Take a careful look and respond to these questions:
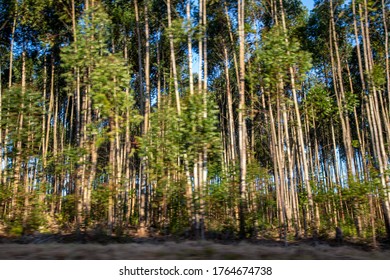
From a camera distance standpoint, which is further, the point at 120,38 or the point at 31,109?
the point at 120,38

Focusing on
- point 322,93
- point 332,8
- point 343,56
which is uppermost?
point 332,8

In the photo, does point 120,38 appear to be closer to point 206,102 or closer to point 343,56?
point 206,102

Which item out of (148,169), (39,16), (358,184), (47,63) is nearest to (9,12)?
(39,16)

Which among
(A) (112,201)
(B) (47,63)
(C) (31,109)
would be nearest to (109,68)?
(C) (31,109)

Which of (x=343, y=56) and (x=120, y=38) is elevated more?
(x=120, y=38)

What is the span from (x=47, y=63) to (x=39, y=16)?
234 inches

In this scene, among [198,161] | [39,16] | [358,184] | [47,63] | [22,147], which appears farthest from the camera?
[47,63]

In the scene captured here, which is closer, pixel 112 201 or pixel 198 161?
pixel 198 161

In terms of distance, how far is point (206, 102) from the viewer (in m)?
10.6

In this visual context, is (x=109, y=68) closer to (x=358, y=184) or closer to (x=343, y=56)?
(x=358, y=184)

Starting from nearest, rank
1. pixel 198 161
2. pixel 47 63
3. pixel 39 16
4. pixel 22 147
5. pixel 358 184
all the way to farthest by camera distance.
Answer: pixel 22 147 → pixel 198 161 → pixel 358 184 → pixel 39 16 → pixel 47 63

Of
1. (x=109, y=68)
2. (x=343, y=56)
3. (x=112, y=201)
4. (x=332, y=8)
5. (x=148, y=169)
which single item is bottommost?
(x=112, y=201)

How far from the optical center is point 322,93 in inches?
688

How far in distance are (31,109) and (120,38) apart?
10880 mm
